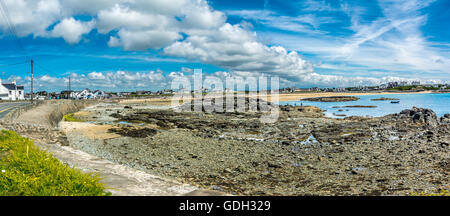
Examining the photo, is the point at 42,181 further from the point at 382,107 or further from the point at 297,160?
the point at 382,107

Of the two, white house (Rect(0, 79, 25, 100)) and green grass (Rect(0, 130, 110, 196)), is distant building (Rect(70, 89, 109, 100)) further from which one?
green grass (Rect(0, 130, 110, 196))

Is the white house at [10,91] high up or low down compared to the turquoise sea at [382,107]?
up

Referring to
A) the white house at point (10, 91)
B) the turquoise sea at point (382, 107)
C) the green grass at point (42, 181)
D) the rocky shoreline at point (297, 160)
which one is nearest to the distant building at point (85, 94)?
the white house at point (10, 91)

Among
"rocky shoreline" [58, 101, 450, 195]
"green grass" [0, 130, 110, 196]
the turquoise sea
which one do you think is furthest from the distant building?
"green grass" [0, 130, 110, 196]

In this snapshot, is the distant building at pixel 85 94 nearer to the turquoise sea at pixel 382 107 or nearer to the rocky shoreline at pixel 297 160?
the turquoise sea at pixel 382 107

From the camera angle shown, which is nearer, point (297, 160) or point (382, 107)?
point (297, 160)

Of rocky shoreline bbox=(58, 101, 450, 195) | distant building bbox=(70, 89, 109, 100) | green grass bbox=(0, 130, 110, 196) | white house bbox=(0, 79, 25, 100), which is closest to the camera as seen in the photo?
green grass bbox=(0, 130, 110, 196)

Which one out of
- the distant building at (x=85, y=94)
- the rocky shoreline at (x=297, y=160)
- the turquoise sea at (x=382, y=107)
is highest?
the distant building at (x=85, y=94)

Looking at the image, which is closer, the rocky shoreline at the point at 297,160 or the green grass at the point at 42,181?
the green grass at the point at 42,181

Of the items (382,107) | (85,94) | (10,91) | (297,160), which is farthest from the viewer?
(85,94)

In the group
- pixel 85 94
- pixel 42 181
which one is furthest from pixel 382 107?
pixel 85 94

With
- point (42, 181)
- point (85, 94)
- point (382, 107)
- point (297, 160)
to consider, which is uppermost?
point (85, 94)

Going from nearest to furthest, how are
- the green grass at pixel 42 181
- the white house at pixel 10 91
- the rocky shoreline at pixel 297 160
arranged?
the green grass at pixel 42 181, the rocky shoreline at pixel 297 160, the white house at pixel 10 91
